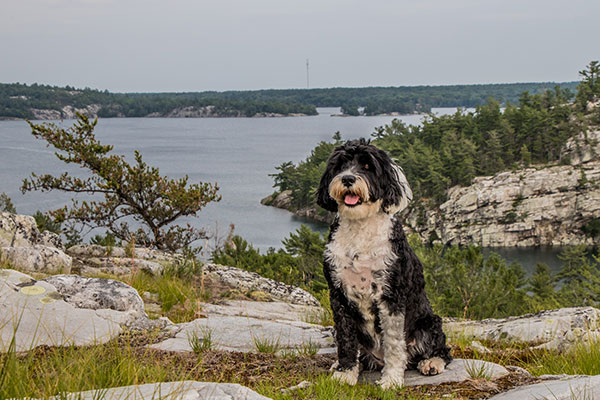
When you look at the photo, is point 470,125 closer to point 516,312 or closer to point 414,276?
point 516,312

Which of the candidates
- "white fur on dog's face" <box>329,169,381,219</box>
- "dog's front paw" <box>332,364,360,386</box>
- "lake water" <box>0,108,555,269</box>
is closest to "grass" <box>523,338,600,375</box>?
"dog's front paw" <box>332,364,360,386</box>

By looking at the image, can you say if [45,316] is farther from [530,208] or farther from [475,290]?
[530,208]

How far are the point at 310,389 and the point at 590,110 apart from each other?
93.0 meters

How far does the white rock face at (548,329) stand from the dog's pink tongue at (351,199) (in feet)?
7.86

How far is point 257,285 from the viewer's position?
32.5 feet

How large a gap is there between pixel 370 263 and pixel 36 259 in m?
5.88

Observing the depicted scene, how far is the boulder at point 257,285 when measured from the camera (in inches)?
383

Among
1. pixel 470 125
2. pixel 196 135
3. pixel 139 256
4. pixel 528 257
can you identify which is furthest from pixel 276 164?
pixel 139 256

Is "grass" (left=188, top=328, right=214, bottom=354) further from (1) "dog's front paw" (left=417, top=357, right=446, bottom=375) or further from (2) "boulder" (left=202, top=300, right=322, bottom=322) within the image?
(1) "dog's front paw" (left=417, top=357, right=446, bottom=375)

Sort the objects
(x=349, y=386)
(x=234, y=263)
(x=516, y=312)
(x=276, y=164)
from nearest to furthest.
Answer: (x=349, y=386) < (x=234, y=263) < (x=516, y=312) < (x=276, y=164)

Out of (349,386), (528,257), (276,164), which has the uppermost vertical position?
(349,386)

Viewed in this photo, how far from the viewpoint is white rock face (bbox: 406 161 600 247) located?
73875 mm

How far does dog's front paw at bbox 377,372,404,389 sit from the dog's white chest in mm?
596

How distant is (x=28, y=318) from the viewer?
537 centimetres
